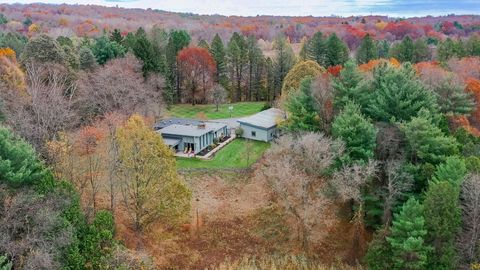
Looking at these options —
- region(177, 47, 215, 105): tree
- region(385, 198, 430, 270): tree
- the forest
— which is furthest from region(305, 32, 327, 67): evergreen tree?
region(385, 198, 430, 270): tree

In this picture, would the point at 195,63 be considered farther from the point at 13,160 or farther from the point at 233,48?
the point at 13,160

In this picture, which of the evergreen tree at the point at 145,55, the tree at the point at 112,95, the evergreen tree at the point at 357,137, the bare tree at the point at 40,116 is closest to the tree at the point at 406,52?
the evergreen tree at the point at 145,55

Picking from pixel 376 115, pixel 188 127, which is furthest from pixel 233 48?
pixel 376 115

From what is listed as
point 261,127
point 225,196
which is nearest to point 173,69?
point 261,127

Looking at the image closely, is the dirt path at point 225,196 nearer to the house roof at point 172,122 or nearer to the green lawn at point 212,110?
the house roof at point 172,122

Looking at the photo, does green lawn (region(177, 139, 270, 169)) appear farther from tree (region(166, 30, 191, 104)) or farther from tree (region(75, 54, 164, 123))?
tree (region(166, 30, 191, 104))
